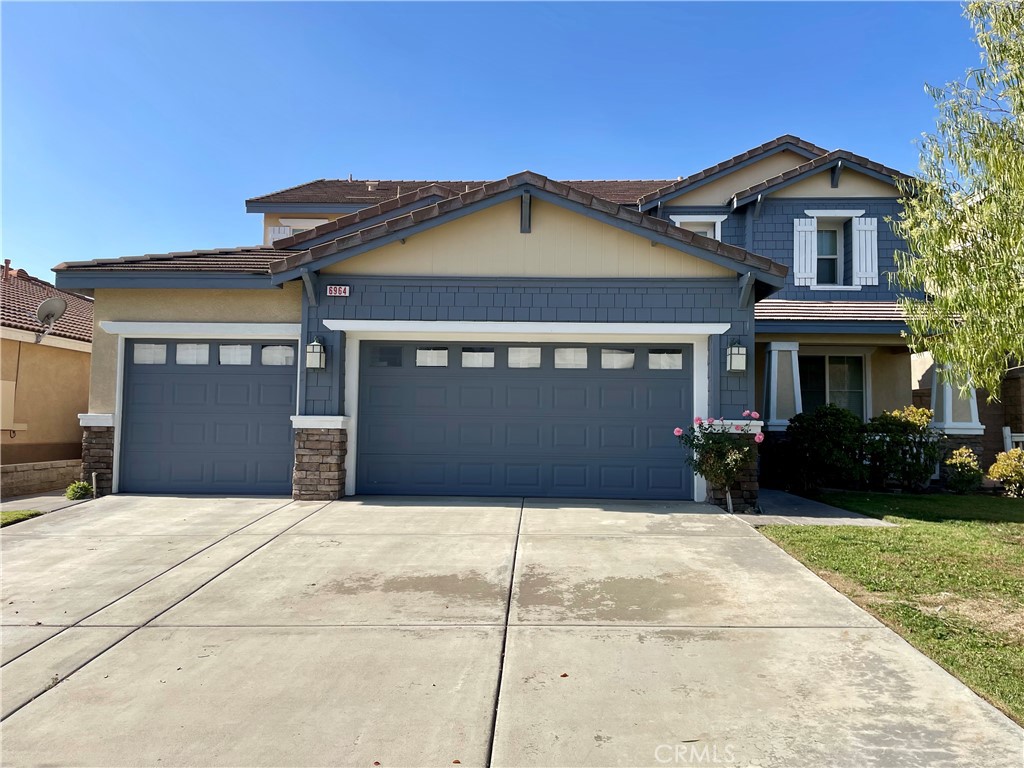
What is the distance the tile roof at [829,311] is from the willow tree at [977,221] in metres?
4.99

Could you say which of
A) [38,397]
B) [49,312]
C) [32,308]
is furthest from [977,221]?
[32,308]

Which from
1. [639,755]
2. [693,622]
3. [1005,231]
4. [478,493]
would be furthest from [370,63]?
[639,755]

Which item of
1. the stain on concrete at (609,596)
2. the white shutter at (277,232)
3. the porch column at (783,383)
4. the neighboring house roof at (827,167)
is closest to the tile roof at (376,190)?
the white shutter at (277,232)

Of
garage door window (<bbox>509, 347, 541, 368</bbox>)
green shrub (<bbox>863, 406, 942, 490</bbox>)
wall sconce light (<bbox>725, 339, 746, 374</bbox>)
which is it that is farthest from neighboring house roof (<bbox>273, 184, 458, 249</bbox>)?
green shrub (<bbox>863, 406, 942, 490</bbox>)

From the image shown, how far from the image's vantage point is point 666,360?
9859 mm

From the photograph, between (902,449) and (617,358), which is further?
(902,449)

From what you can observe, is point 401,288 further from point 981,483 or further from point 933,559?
point 981,483

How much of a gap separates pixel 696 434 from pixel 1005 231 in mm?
4279

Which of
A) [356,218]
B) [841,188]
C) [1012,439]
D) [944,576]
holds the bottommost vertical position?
[944,576]

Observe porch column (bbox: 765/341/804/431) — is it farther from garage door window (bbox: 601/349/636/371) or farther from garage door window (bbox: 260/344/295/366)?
garage door window (bbox: 260/344/295/366)

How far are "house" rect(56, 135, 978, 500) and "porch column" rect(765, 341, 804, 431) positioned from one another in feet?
10.1

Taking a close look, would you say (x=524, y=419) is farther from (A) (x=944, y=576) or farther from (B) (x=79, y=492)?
(B) (x=79, y=492)

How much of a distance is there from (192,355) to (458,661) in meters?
7.82

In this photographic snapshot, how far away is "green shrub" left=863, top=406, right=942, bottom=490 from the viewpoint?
36.8 feet
